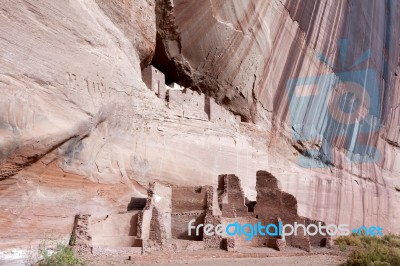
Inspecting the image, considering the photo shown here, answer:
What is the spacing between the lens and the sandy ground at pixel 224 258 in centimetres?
841

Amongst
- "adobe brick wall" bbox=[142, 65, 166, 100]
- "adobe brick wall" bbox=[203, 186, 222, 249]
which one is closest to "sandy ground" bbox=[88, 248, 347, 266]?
"adobe brick wall" bbox=[203, 186, 222, 249]

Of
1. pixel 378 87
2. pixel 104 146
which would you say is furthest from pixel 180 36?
pixel 378 87

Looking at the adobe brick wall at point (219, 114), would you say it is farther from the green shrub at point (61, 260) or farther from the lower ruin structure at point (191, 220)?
the green shrub at point (61, 260)

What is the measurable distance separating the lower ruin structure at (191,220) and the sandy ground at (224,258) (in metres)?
0.39

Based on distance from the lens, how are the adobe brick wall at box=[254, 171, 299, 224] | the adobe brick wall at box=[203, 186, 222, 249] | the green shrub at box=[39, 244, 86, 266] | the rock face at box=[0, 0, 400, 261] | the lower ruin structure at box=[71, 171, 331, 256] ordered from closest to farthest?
the green shrub at box=[39, 244, 86, 266], the rock face at box=[0, 0, 400, 261], the lower ruin structure at box=[71, 171, 331, 256], the adobe brick wall at box=[203, 186, 222, 249], the adobe brick wall at box=[254, 171, 299, 224]

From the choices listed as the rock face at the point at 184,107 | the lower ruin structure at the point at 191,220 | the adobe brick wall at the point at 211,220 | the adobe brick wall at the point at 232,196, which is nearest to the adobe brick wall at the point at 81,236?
the lower ruin structure at the point at 191,220

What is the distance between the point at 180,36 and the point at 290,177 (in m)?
6.66

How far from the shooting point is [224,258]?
982cm

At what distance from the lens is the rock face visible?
27.2 ft

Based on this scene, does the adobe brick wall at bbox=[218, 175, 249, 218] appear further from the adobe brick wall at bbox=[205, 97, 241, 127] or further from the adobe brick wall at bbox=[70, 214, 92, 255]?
the adobe brick wall at bbox=[70, 214, 92, 255]

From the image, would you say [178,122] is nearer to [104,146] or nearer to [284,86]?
[104,146]

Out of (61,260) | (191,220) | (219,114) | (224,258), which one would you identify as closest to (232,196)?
(191,220)

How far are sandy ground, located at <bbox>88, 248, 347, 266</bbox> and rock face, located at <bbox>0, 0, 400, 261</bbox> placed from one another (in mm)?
1572

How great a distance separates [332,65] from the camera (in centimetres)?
1861
